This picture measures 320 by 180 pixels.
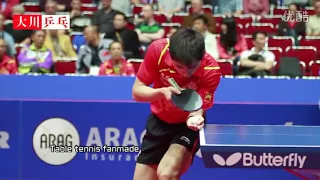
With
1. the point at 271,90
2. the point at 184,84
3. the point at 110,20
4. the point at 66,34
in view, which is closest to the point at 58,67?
the point at 66,34

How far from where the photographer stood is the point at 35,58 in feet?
23.5

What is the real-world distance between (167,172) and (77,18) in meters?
3.42

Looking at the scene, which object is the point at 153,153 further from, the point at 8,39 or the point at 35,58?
the point at 8,39

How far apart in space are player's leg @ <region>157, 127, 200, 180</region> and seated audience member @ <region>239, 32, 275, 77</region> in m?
2.87

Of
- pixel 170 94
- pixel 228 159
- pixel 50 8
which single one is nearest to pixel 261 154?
pixel 228 159

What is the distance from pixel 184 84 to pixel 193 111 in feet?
1.14

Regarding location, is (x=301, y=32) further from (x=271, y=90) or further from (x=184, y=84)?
(x=184, y=84)

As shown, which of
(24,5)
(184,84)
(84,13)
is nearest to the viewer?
(184,84)

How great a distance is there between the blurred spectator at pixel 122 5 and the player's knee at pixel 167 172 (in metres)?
3.72

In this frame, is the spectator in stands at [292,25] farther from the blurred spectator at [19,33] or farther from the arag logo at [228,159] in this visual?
the arag logo at [228,159]

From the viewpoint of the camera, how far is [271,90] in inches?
261

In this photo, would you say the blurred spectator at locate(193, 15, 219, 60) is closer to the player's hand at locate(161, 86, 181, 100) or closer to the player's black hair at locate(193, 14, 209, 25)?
the player's black hair at locate(193, 14, 209, 25)

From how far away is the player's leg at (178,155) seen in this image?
4.29 metres

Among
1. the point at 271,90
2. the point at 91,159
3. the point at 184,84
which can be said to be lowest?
the point at 91,159
